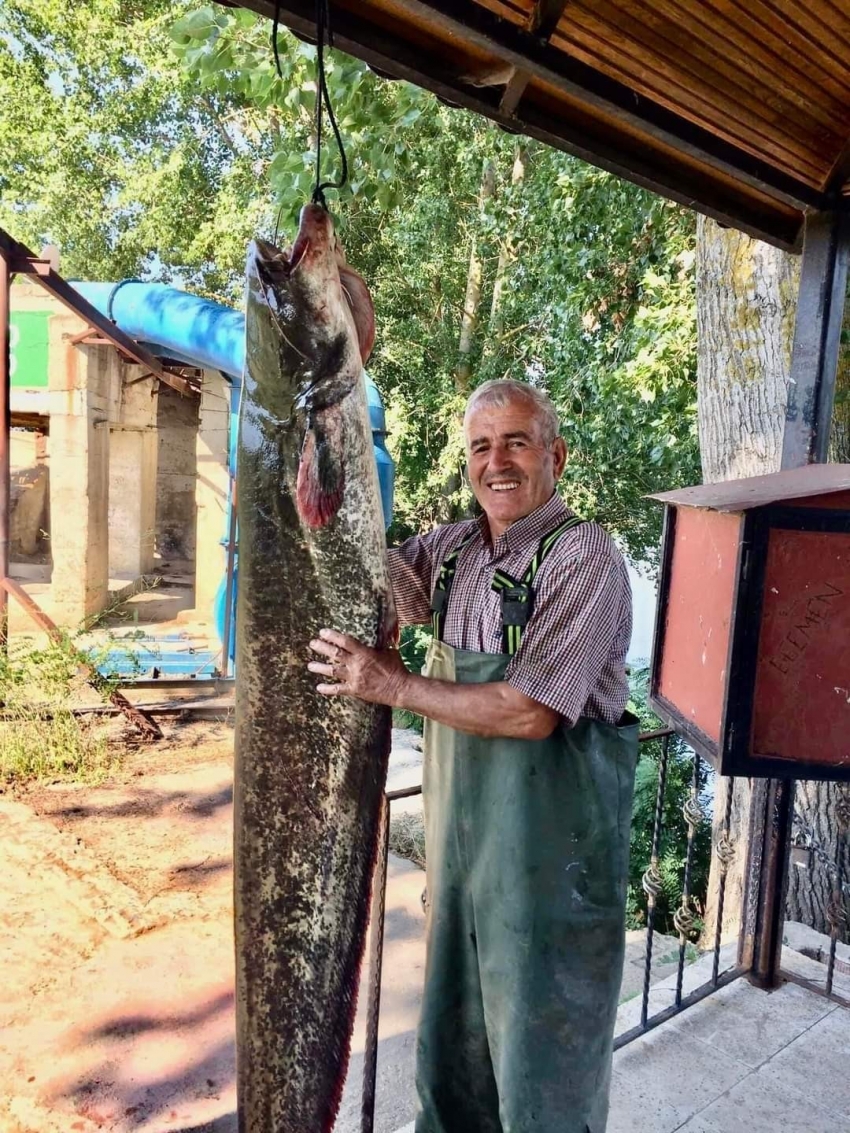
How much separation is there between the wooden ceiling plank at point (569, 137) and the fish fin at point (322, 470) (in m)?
0.72

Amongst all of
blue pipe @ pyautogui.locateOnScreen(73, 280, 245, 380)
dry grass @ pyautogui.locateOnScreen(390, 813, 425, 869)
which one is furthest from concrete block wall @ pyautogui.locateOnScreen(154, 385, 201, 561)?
dry grass @ pyautogui.locateOnScreen(390, 813, 425, 869)

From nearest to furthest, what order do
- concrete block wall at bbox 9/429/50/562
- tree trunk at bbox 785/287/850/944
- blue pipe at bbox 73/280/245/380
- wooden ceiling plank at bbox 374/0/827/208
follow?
wooden ceiling plank at bbox 374/0/827/208
tree trunk at bbox 785/287/850/944
blue pipe at bbox 73/280/245/380
concrete block wall at bbox 9/429/50/562

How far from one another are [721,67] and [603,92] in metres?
0.32

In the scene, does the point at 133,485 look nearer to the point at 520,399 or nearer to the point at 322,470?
the point at 520,399

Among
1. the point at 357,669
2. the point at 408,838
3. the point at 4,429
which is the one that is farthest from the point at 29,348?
the point at 357,669

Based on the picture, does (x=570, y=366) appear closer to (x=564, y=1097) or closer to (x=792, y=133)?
(x=792, y=133)

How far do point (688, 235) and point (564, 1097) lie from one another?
20.0ft

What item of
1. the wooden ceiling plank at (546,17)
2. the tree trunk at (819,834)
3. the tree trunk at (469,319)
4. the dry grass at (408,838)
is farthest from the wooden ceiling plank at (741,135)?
the tree trunk at (469,319)

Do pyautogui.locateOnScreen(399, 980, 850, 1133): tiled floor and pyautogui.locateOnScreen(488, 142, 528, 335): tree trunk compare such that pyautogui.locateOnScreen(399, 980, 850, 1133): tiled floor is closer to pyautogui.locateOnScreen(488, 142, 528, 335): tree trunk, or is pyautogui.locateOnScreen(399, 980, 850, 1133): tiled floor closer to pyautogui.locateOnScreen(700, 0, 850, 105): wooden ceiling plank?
pyautogui.locateOnScreen(700, 0, 850, 105): wooden ceiling plank

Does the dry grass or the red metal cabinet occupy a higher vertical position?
the red metal cabinet

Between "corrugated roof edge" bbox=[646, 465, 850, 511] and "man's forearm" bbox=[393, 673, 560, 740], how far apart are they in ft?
2.07

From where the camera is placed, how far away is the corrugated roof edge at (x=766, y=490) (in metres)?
1.75

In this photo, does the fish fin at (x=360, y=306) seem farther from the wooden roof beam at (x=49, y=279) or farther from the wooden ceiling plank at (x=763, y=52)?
the wooden roof beam at (x=49, y=279)

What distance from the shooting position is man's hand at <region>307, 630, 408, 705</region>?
1475 millimetres
